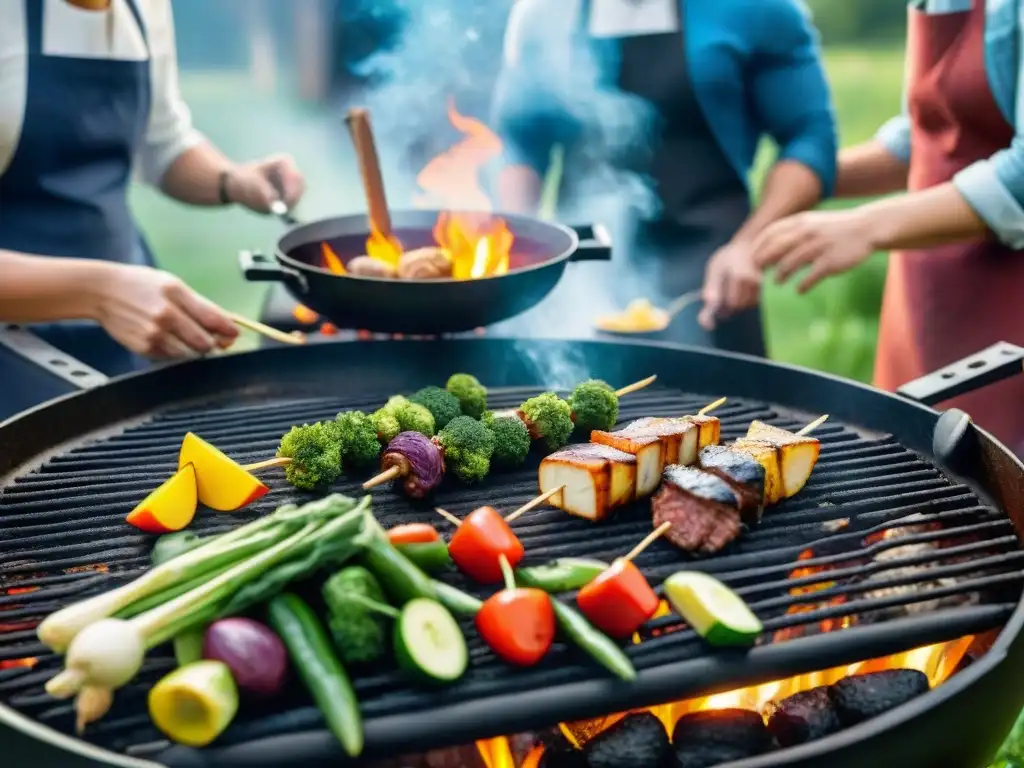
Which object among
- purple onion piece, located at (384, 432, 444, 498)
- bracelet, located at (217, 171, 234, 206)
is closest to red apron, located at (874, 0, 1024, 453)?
purple onion piece, located at (384, 432, 444, 498)

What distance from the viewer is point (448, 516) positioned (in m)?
2.37

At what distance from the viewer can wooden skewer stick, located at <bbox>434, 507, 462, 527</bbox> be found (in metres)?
2.36

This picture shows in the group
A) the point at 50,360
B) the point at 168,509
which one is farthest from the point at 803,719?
the point at 50,360

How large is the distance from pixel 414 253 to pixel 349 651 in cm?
183

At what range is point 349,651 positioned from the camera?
1.87 metres

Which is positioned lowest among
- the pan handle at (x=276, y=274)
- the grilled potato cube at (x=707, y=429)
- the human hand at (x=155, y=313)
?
the grilled potato cube at (x=707, y=429)

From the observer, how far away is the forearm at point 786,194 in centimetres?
467

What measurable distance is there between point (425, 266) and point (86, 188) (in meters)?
1.72

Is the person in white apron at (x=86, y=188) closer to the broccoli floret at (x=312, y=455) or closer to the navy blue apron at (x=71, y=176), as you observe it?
the navy blue apron at (x=71, y=176)

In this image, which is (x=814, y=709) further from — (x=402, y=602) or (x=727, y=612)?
(x=402, y=602)

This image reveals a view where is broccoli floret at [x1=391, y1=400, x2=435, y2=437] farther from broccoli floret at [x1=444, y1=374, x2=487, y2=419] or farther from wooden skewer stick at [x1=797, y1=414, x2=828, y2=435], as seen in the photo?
wooden skewer stick at [x1=797, y1=414, x2=828, y2=435]

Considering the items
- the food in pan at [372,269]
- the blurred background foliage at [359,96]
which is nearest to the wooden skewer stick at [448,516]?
the food in pan at [372,269]

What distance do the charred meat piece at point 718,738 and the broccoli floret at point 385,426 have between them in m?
1.24

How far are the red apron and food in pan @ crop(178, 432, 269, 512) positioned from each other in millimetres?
3120
